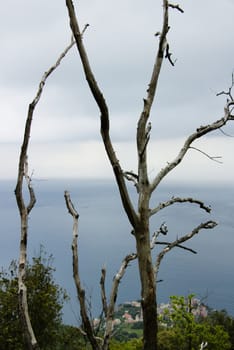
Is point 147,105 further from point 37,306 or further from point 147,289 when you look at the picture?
point 37,306

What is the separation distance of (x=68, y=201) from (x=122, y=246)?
603ft

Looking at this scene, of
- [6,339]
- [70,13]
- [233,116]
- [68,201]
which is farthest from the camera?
[6,339]

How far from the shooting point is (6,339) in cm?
1593

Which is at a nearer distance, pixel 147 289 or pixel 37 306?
pixel 147 289

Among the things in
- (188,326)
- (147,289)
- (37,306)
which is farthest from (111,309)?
(188,326)

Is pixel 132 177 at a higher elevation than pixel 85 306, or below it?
higher

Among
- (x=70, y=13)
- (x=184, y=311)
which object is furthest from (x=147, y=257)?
(x=184, y=311)

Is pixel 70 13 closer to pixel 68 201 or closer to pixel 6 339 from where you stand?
pixel 68 201

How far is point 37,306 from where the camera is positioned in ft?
56.0

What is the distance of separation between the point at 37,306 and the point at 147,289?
583 inches

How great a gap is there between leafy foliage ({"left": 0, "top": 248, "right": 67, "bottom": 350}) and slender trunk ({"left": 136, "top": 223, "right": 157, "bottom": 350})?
13.9 meters

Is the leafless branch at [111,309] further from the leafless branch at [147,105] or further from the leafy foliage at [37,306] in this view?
the leafy foliage at [37,306]

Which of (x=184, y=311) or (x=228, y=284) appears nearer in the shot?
(x=184, y=311)

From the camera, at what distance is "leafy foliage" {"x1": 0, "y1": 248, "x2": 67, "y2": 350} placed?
16.3m
